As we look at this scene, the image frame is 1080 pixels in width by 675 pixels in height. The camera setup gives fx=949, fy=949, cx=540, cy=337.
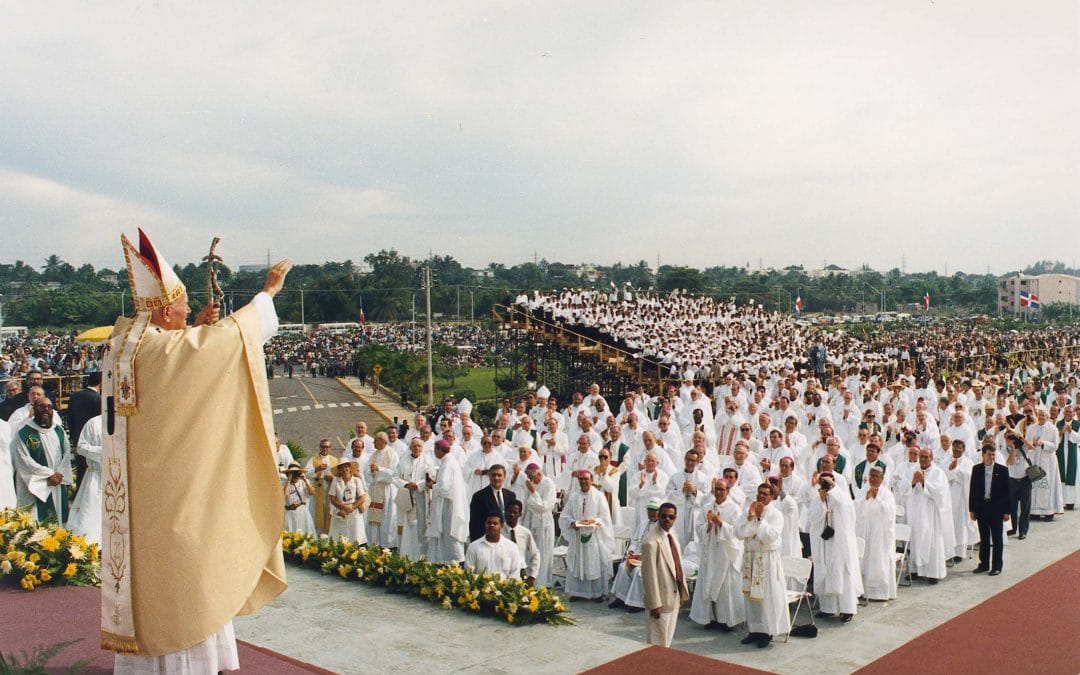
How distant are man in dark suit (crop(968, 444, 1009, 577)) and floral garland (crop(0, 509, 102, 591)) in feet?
30.8

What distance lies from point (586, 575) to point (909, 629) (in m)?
3.29

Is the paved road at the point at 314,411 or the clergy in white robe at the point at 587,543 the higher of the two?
the clergy in white robe at the point at 587,543

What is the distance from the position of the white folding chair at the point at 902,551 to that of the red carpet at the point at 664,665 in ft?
17.2

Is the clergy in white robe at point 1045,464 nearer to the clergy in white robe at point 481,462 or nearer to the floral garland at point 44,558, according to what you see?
the clergy in white robe at point 481,462

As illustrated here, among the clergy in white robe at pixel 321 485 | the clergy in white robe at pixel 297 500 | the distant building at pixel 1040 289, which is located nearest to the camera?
the clergy in white robe at pixel 297 500

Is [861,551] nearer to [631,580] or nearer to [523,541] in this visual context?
[631,580]

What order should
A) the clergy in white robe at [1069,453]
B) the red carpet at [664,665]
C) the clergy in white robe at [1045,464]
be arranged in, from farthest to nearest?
1. the clergy in white robe at [1069,453]
2. the clergy in white robe at [1045,464]
3. the red carpet at [664,665]

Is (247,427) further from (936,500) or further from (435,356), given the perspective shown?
(435,356)

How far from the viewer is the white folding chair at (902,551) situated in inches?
418

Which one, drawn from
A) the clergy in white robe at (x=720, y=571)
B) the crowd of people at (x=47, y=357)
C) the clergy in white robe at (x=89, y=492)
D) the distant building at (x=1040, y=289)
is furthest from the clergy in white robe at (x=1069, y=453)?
the distant building at (x=1040, y=289)

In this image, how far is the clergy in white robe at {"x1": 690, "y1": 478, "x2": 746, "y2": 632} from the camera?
9305 millimetres

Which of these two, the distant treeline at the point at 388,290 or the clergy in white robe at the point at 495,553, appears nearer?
the clergy in white robe at the point at 495,553

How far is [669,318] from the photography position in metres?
30.7

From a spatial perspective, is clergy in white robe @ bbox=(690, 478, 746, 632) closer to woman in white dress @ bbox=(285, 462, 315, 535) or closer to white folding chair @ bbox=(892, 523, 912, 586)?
white folding chair @ bbox=(892, 523, 912, 586)
